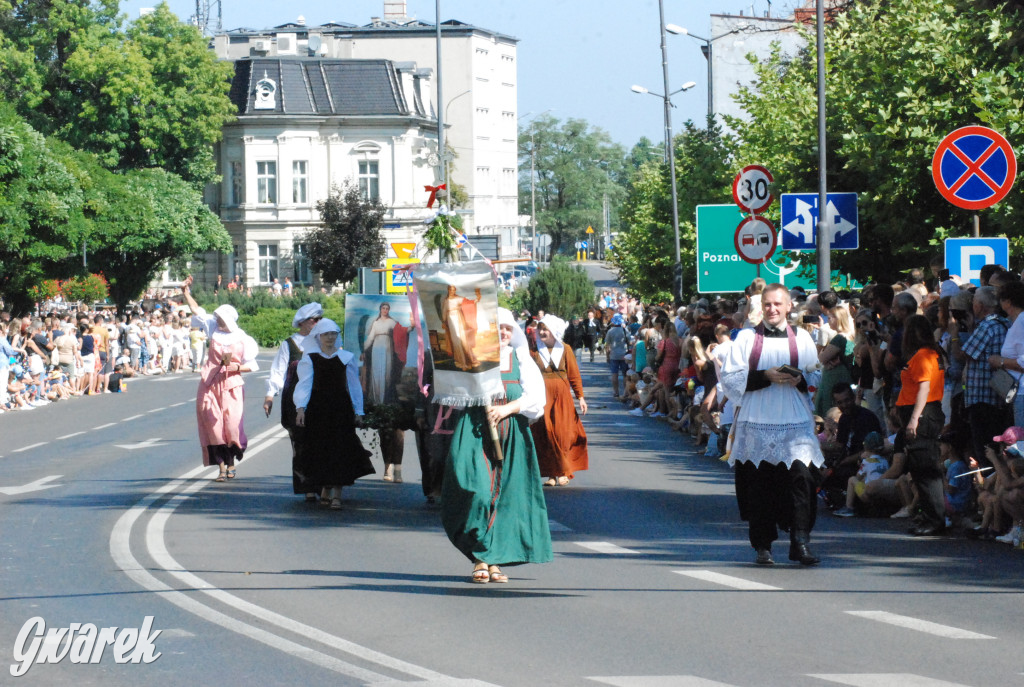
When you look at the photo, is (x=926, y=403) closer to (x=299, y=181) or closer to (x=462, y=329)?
(x=462, y=329)

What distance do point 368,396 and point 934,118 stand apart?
10.5 metres

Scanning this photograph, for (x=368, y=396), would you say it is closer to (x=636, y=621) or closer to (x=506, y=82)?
(x=636, y=621)

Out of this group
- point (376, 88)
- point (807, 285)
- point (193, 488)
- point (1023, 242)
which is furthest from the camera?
point (376, 88)

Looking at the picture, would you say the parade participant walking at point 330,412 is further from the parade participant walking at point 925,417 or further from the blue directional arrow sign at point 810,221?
the blue directional arrow sign at point 810,221

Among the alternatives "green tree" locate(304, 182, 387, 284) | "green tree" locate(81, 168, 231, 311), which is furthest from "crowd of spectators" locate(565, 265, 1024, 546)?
"green tree" locate(304, 182, 387, 284)

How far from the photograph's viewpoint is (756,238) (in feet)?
74.6

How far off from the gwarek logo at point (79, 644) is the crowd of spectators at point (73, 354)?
24418 mm

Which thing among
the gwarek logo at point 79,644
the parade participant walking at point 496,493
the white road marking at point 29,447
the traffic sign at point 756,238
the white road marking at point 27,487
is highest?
the traffic sign at point 756,238

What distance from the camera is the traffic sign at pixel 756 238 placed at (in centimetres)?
2267

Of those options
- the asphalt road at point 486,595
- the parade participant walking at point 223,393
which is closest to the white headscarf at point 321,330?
the asphalt road at point 486,595

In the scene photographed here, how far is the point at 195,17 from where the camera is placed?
93.2 meters

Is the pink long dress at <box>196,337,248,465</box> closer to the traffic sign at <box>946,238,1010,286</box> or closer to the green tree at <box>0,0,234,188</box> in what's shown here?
the traffic sign at <box>946,238,1010,286</box>

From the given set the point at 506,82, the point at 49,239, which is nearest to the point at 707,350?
the point at 49,239

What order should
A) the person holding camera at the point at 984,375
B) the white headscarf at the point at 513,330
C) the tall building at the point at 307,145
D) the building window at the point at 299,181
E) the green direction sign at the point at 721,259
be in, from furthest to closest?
the building window at the point at 299,181
the tall building at the point at 307,145
the green direction sign at the point at 721,259
the person holding camera at the point at 984,375
the white headscarf at the point at 513,330
